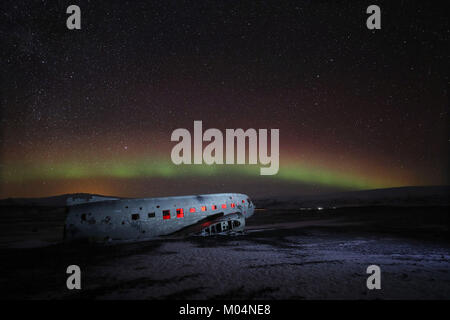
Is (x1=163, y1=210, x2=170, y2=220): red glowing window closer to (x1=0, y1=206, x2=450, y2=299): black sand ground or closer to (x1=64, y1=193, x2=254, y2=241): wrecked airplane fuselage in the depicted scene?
(x1=64, y1=193, x2=254, y2=241): wrecked airplane fuselage

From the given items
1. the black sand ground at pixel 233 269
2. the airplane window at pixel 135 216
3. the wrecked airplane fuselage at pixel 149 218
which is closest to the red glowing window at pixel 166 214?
the wrecked airplane fuselage at pixel 149 218

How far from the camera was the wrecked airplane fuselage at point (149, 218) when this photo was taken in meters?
21.1

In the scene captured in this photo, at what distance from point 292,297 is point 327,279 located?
9.21 feet

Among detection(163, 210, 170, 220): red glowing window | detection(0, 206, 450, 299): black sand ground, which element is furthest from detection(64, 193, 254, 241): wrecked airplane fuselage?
detection(0, 206, 450, 299): black sand ground

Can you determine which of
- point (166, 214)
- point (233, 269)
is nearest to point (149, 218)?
point (166, 214)

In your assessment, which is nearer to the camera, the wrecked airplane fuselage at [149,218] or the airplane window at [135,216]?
the wrecked airplane fuselage at [149,218]

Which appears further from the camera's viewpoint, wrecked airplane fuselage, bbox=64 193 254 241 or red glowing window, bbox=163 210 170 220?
red glowing window, bbox=163 210 170 220

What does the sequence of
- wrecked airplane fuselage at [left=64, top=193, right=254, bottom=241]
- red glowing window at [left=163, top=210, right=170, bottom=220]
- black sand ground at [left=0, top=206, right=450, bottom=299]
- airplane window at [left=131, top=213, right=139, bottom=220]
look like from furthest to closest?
red glowing window at [left=163, top=210, right=170, bottom=220] → airplane window at [left=131, top=213, right=139, bottom=220] → wrecked airplane fuselage at [left=64, top=193, right=254, bottom=241] → black sand ground at [left=0, top=206, right=450, bottom=299]

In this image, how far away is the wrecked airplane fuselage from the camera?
69.3 ft

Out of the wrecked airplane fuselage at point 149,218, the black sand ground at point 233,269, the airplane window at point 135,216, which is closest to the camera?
the black sand ground at point 233,269

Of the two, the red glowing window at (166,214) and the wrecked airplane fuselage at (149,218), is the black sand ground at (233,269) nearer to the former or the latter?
the wrecked airplane fuselage at (149,218)

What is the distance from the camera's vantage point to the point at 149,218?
894 inches
